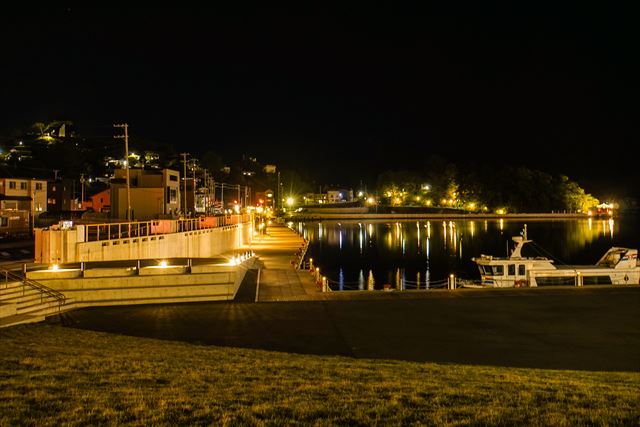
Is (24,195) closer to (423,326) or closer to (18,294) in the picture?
(18,294)

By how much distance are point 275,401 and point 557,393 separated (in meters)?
4.24

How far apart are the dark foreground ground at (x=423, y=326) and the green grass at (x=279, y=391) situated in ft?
7.44

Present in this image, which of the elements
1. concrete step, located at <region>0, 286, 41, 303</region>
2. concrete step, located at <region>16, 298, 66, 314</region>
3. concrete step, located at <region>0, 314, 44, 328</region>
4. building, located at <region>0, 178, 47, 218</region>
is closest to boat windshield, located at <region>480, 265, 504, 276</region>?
concrete step, located at <region>16, 298, 66, 314</region>

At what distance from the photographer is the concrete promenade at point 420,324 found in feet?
43.1

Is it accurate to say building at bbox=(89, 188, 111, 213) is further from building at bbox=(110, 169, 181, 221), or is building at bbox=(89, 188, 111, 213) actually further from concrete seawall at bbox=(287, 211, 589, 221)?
Answer: concrete seawall at bbox=(287, 211, 589, 221)

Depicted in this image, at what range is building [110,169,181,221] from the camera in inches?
1960

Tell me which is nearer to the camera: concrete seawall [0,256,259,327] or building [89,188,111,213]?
concrete seawall [0,256,259,327]

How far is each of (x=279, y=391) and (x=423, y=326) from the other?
9093 millimetres

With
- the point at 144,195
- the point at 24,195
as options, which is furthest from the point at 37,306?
the point at 24,195

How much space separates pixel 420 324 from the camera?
53.7 feet

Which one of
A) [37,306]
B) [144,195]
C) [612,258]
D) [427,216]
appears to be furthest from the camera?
[427,216]

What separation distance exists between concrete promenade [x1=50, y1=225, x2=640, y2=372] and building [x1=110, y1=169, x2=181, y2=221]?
100ft

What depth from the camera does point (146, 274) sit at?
19266 millimetres

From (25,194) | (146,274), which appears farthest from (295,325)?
(25,194)
